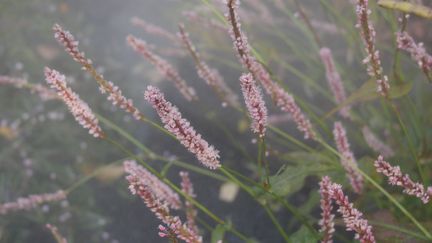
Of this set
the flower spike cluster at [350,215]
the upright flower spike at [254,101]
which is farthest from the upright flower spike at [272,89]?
the flower spike cluster at [350,215]

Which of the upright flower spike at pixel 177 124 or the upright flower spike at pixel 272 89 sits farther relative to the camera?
the upright flower spike at pixel 272 89

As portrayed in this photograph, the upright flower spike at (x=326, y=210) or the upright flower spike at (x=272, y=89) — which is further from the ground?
the upright flower spike at (x=272, y=89)

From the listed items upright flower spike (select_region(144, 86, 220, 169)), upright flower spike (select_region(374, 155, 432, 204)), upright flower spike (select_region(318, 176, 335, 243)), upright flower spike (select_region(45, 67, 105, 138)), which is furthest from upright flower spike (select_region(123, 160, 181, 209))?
upright flower spike (select_region(374, 155, 432, 204))

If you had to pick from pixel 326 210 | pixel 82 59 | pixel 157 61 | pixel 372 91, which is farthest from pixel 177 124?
pixel 372 91

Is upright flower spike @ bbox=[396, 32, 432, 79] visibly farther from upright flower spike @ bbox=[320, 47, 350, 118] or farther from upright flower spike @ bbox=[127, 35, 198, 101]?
upright flower spike @ bbox=[127, 35, 198, 101]

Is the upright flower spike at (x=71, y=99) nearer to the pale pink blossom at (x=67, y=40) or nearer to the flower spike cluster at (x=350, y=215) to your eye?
the pale pink blossom at (x=67, y=40)

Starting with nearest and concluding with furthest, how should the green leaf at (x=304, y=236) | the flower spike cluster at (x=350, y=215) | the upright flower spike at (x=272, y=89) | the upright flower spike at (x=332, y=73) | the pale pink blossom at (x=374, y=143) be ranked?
the flower spike cluster at (x=350, y=215) < the upright flower spike at (x=272, y=89) < the green leaf at (x=304, y=236) < the upright flower spike at (x=332, y=73) < the pale pink blossom at (x=374, y=143)

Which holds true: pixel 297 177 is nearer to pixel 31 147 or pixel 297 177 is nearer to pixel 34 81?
pixel 31 147
